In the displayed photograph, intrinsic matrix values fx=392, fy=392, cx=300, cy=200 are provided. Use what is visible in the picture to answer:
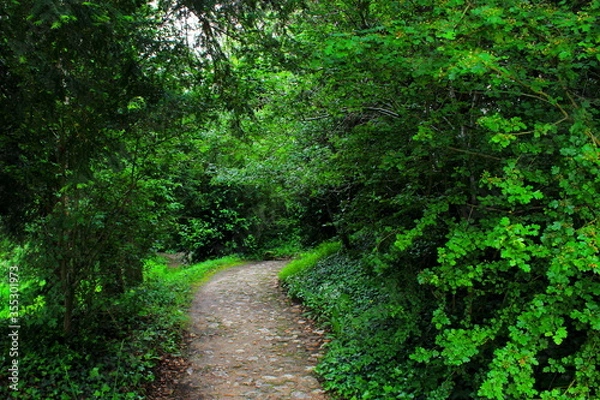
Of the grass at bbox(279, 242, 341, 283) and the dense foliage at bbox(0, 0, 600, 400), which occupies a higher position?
the dense foliage at bbox(0, 0, 600, 400)

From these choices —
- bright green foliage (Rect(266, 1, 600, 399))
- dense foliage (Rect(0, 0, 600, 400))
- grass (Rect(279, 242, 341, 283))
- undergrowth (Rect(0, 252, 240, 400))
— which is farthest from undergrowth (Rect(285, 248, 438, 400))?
grass (Rect(279, 242, 341, 283))

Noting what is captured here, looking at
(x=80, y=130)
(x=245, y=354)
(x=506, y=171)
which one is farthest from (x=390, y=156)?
(x=245, y=354)

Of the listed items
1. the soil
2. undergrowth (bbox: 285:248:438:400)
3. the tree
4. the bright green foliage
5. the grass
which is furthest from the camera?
the grass

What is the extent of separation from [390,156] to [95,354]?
414 cm

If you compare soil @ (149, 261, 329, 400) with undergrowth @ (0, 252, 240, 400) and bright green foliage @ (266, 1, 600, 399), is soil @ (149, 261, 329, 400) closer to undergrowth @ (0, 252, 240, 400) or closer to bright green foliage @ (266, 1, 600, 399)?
undergrowth @ (0, 252, 240, 400)

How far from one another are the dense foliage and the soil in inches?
19.7

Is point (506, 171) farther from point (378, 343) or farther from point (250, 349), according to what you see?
point (250, 349)

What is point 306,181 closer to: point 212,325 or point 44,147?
point 212,325

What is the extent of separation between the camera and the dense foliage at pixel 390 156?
2574mm

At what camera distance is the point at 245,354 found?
18.6ft

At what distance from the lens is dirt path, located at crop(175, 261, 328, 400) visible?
4.58m

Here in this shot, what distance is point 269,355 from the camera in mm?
5609

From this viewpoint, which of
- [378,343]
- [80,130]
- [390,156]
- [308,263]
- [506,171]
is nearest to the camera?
[506,171]

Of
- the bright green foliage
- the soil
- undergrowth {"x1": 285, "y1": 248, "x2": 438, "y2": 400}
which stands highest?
the bright green foliage
